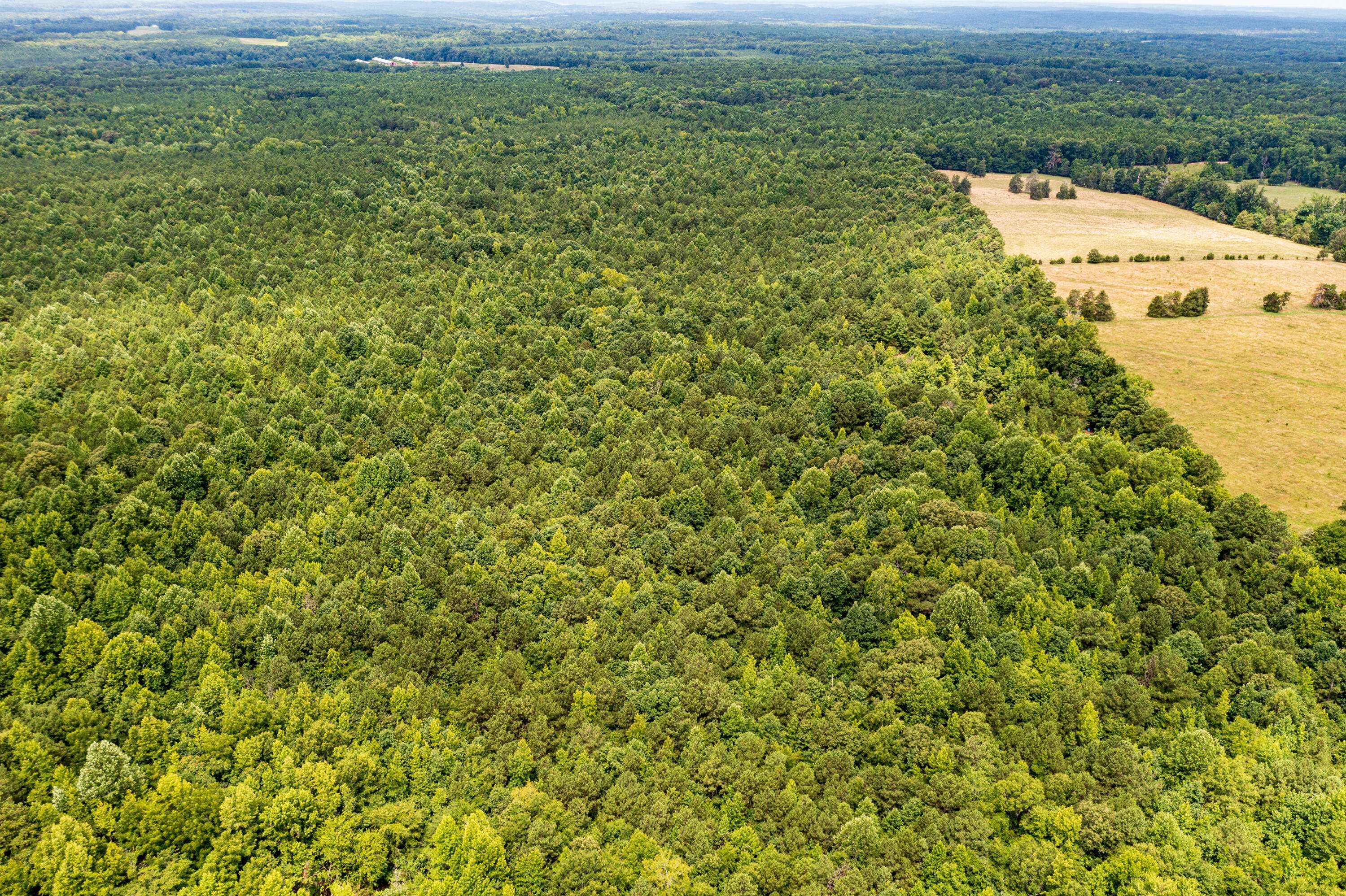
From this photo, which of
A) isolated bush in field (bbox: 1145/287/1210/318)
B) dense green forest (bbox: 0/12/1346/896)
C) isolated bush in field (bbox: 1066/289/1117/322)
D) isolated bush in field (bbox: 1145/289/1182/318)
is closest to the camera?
dense green forest (bbox: 0/12/1346/896)

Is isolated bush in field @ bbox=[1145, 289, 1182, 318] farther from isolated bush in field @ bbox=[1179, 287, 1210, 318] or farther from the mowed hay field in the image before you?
the mowed hay field

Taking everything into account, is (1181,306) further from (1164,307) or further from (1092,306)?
(1092,306)

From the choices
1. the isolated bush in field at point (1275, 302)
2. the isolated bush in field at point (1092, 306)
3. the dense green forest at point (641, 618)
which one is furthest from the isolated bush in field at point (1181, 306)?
the dense green forest at point (641, 618)

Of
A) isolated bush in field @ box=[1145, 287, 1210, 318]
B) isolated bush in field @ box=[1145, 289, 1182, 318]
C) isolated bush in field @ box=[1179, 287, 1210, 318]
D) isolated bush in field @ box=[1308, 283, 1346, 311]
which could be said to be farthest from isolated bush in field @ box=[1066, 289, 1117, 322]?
isolated bush in field @ box=[1308, 283, 1346, 311]

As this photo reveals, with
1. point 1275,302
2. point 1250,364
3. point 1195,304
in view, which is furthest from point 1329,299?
point 1250,364

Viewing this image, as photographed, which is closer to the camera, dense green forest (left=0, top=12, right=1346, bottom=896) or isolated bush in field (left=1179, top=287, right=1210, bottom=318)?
dense green forest (left=0, top=12, right=1346, bottom=896)

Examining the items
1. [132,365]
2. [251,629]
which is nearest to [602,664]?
[251,629]
